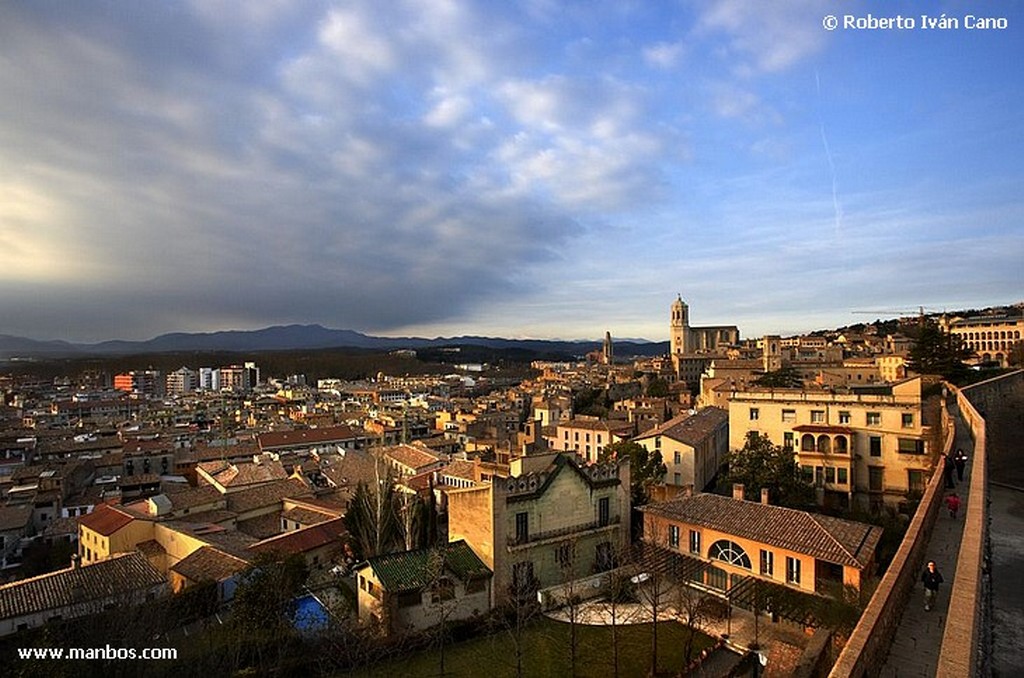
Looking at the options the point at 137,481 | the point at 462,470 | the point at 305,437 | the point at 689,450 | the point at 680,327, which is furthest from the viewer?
the point at 680,327

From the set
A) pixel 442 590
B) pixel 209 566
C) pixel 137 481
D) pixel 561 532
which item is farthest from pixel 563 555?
pixel 137 481

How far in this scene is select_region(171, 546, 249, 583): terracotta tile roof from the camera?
19.7 m

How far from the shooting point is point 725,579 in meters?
17.5

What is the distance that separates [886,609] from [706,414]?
29.1m

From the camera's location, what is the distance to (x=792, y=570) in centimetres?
1623

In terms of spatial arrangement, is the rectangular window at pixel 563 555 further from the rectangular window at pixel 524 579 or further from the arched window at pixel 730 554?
the arched window at pixel 730 554

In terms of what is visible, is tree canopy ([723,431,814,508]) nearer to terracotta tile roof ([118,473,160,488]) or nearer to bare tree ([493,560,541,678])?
bare tree ([493,560,541,678])

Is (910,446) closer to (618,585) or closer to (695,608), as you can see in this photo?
(695,608)

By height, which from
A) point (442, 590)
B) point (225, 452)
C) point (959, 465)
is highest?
point (959, 465)

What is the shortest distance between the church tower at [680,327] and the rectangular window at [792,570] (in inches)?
3893

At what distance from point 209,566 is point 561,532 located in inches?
489

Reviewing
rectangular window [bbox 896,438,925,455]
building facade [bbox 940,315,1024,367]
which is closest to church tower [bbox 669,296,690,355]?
building facade [bbox 940,315,1024,367]

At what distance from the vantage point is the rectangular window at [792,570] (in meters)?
16.1

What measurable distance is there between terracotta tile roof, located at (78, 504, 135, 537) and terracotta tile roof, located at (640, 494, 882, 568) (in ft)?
71.7
